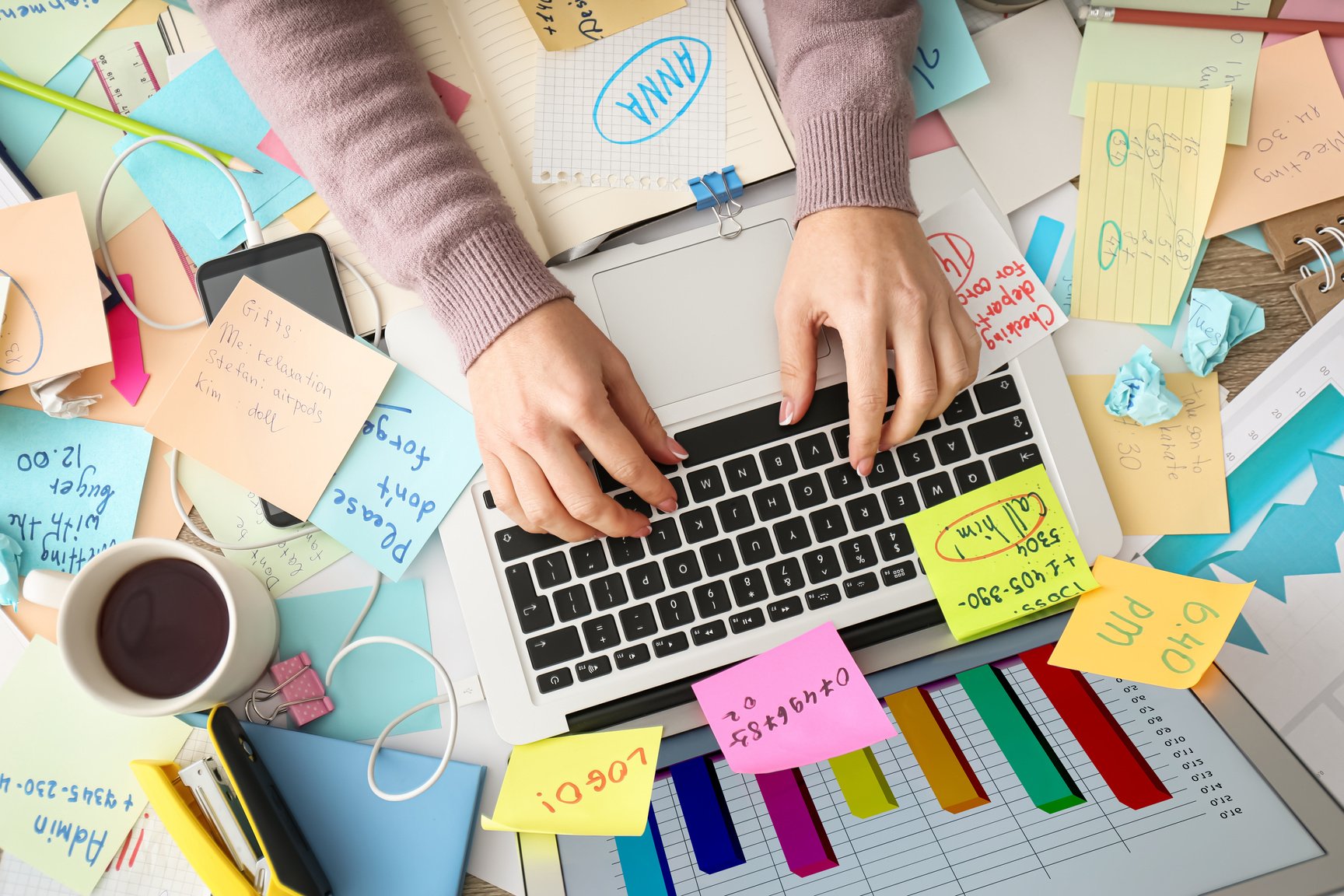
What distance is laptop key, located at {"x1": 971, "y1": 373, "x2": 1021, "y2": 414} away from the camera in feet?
1.80

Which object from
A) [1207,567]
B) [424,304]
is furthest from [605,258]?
[1207,567]

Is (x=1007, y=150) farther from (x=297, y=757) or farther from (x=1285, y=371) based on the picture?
(x=297, y=757)

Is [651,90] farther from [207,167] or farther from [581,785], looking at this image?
[581,785]

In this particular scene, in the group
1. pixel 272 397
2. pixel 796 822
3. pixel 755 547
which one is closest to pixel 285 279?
pixel 272 397

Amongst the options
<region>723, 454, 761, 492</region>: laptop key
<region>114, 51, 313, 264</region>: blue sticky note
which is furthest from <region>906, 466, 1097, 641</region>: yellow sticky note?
<region>114, 51, 313, 264</region>: blue sticky note

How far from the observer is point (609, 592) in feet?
1.73

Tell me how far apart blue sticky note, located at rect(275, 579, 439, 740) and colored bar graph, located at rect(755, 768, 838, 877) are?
10.2 inches

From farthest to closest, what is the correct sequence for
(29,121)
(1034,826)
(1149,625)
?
(29,121) → (1149,625) → (1034,826)

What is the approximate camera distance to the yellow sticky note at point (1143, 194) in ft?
1.90

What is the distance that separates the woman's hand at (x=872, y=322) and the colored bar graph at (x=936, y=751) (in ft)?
0.50

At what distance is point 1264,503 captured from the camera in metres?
0.56

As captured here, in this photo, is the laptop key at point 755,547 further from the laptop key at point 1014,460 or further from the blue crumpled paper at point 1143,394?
the blue crumpled paper at point 1143,394

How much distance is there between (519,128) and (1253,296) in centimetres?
56

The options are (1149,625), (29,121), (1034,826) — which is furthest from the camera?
(29,121)
